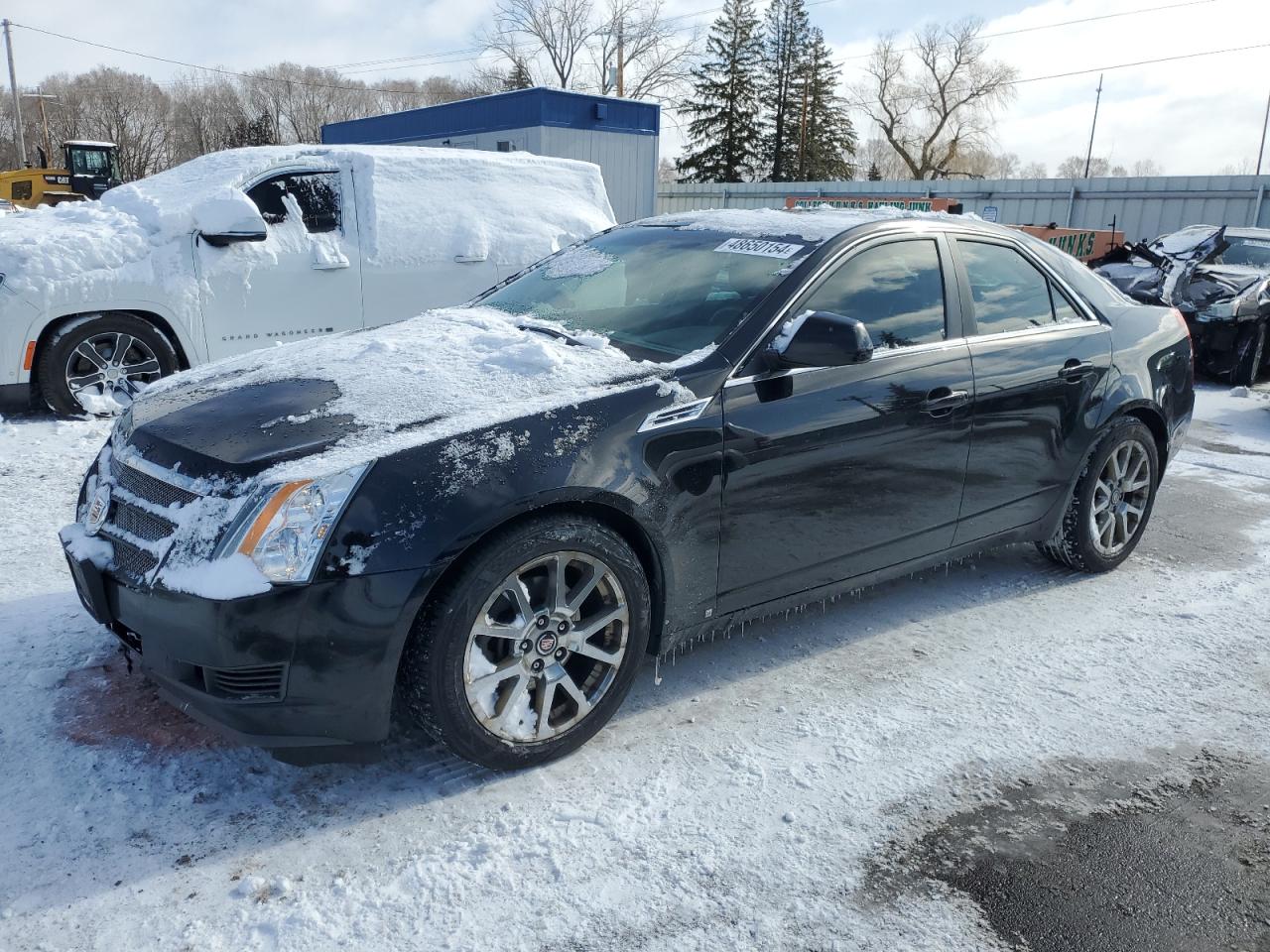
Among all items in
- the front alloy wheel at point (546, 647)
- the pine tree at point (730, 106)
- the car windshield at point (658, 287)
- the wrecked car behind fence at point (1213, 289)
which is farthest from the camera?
the pine tree at point (730, 106)

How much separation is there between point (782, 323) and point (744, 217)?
98cm

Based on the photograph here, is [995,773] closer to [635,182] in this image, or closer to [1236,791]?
[1236,791]

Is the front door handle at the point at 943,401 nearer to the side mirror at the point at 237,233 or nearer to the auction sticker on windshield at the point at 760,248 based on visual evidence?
the auction sticker on windshield at the point at 760,248

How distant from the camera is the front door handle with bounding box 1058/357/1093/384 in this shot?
4.24 metres

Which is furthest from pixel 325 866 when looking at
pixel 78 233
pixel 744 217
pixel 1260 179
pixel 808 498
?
pixel 1260 179

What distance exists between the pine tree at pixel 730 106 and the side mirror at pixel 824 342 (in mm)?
50509

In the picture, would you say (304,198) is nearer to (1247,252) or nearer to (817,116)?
(1247,252)

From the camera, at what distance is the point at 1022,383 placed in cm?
405

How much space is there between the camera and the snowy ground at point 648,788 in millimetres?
2336

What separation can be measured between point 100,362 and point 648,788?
5603 mm

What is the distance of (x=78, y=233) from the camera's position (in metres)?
6.64

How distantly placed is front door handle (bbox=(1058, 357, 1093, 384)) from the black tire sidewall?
1.13ft

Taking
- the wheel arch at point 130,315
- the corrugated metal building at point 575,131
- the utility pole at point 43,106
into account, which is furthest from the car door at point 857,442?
the utility pole at point 43,106

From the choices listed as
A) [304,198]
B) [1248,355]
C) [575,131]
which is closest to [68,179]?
[575,131]
